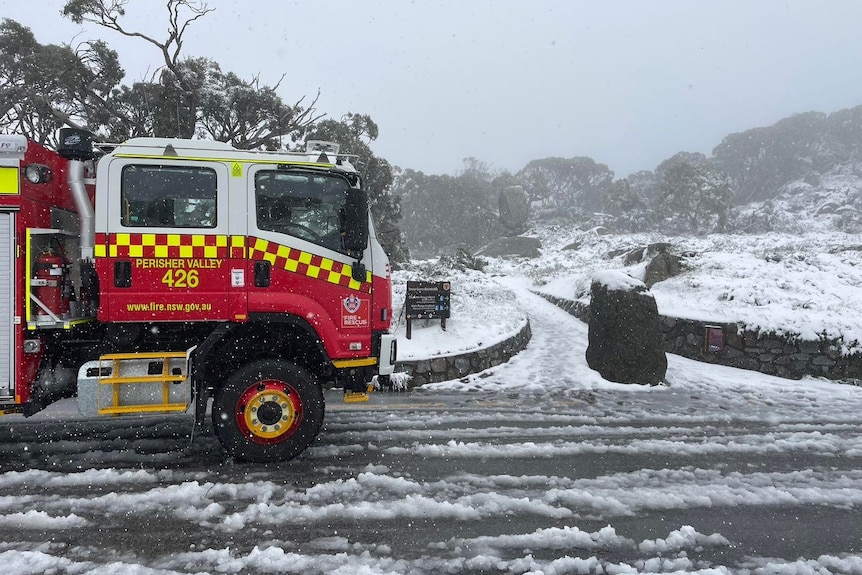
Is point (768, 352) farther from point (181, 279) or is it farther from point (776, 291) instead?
point (181, 279)

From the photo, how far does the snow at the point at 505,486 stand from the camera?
3.10m

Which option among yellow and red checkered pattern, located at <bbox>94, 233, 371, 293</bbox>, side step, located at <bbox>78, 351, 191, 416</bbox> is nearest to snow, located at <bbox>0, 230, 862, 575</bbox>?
side step, located at <bbox>78, 351, 191, 416</bbox>

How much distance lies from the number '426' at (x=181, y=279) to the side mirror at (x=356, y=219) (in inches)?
56.9

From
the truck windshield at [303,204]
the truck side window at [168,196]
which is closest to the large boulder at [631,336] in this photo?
the truck windshield at [303,204]

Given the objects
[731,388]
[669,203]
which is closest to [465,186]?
[669,203]

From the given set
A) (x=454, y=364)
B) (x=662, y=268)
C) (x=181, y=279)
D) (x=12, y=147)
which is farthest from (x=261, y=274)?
(x=662, y=268)

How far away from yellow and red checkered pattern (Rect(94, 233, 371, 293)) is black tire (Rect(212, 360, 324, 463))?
0.96 metres

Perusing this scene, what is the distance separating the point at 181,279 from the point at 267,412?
1.48 m

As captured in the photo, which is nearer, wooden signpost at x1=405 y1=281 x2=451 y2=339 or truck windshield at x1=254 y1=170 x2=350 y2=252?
truck windshield at x1=254 y1=170 x2=350 y2=252

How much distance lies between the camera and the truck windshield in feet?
15.5

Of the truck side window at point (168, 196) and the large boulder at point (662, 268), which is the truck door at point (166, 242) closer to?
the truck side window at point (168, 196)

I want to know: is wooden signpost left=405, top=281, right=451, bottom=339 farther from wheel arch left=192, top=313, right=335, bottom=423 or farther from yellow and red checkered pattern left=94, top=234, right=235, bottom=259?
yellow and red checkered pattern left=94, top=234, right=235, bottom=259

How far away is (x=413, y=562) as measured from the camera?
3.07 meters

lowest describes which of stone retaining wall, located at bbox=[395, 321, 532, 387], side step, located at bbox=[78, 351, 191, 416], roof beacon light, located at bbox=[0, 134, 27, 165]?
stone retaining wall, located at bbox=[395, 321, 532, 387]
